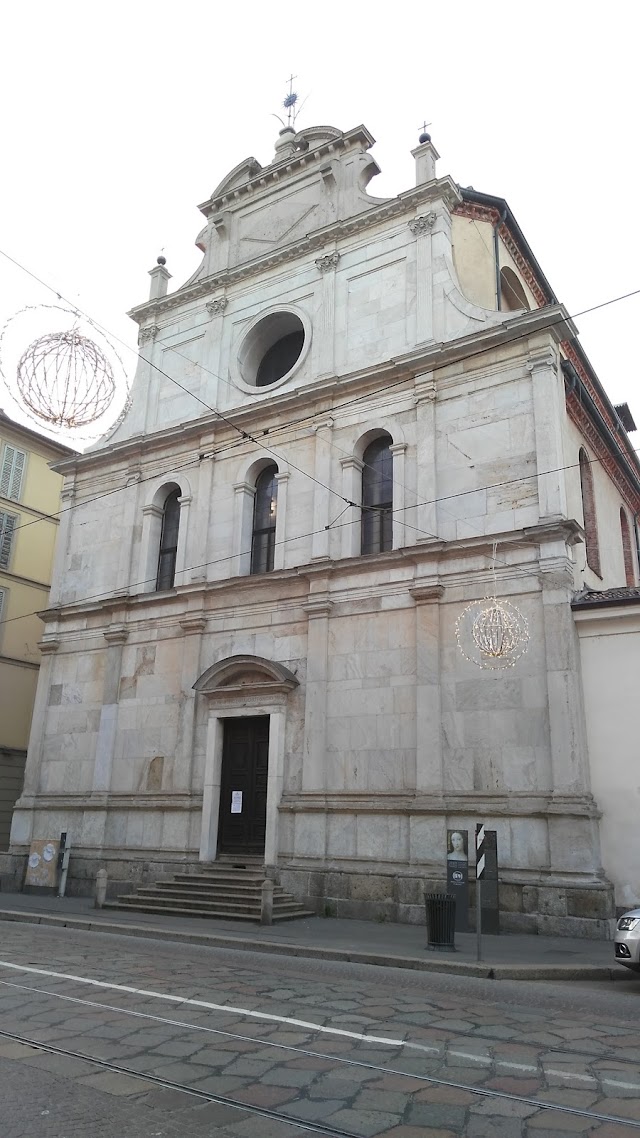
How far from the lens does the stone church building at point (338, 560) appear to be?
15.6m

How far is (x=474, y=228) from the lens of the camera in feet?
72.5

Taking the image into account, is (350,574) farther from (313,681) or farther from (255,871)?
(255,871)

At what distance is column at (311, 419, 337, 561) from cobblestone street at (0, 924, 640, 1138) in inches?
406

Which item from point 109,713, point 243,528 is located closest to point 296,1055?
point 243,528

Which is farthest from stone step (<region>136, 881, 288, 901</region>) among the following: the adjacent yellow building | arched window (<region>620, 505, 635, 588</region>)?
arched window (<region>620, 505, 635, 588</region>)

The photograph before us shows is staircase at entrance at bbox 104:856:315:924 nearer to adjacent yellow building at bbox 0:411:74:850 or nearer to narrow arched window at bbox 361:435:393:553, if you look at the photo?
narrow arched window at bbox 361:435:393:553

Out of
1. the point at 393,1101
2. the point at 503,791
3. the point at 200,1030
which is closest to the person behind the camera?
the point at 393,1101

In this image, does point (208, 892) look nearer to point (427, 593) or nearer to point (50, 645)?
point (427, 593)

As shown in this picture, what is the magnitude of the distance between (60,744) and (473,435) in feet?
43.2

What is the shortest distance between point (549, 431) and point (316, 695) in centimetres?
717

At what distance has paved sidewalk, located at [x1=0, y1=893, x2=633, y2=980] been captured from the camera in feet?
34.1

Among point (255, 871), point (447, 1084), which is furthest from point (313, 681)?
point (447, 1084)

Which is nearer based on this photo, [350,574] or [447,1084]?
[447,1084]

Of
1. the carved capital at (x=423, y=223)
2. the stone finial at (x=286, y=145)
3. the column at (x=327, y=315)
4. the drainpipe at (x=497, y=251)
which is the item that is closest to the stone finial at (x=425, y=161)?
the carved capital at (x=423, y=223)
